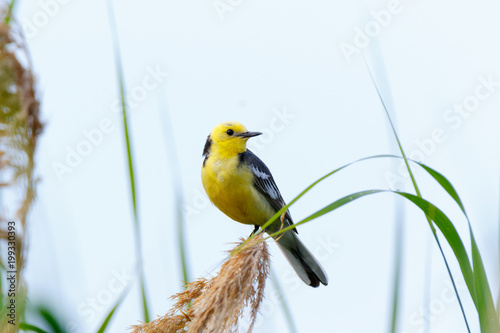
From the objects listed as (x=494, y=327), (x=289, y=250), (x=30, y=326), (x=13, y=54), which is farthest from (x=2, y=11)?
(x=289, y=250)

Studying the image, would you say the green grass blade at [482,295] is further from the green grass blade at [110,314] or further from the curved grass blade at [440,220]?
the green grass blade at [110,314]

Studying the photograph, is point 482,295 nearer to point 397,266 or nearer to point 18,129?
point 397,266

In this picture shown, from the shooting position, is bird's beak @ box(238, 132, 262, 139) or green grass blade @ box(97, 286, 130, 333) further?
bird's beak @ box(238, 132, 262, 139)

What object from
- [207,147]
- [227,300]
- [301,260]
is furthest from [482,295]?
[207,147]

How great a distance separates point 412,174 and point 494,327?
2.02ft

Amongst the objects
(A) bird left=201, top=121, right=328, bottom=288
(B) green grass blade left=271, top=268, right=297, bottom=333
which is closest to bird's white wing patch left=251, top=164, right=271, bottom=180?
(A) bird left=201, top=121, right=328, bottom=288

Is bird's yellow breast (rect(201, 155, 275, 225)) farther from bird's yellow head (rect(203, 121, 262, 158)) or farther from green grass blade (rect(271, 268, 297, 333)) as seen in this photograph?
green grass blade (rect(271, 268, 297, 333))

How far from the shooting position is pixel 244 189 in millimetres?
5281

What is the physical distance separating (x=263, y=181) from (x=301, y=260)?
88cm

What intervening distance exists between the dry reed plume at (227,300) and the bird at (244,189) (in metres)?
2.73

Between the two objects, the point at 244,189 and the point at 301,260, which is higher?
the point at 244,189

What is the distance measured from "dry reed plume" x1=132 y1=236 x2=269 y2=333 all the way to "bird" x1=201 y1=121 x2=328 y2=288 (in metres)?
2.73

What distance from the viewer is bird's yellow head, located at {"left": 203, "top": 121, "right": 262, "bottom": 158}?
556 cm

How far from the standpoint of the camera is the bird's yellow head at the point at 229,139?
5.56 metres
